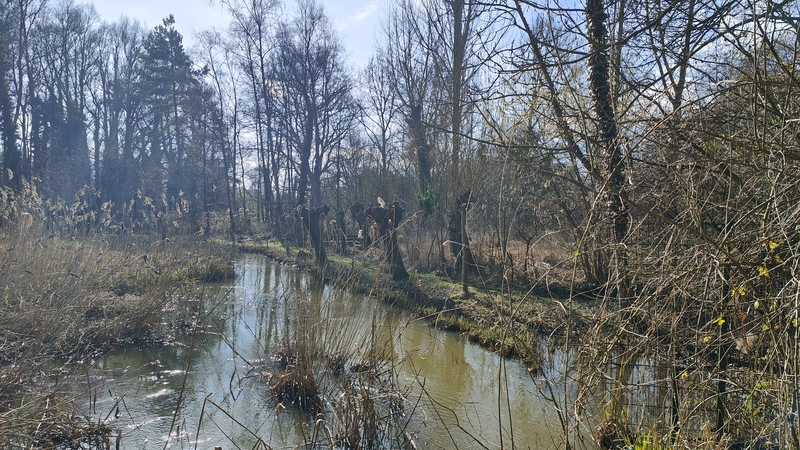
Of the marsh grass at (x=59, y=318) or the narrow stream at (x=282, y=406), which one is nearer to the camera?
the marsh grass at (x=59, y=318)

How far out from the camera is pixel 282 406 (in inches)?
158

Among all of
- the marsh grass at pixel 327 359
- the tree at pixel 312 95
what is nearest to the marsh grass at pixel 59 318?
the marsh grass at pixel 327 359

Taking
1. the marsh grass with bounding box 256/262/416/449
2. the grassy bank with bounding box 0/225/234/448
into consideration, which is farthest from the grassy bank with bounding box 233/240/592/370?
the grassy bank with bounding box 0/225/234/448

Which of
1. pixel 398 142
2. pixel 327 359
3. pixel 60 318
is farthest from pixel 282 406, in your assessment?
pixel 398 142

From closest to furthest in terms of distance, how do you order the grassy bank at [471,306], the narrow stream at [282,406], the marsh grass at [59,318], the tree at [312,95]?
the marsh grass at [59,318] → the narrow stream at [282,406] → the grassy bank at [471,306] → the tree at [312,95]

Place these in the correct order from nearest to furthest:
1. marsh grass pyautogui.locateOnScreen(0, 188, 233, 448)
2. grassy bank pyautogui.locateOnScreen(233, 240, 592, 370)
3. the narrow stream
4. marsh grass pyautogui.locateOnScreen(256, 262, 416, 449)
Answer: marsh grass pyautogui.locateOnScreen(0, 188, 233, 448), the narrow stream, marsh grass pyautogui.locateOnScreen(256, 262, 416, 449), grassy bank pyautogui.locateOnScreen(233, 240, 592, 370)

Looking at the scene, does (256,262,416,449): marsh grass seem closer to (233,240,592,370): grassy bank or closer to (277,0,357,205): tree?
(233,240,592,370): grassy bank

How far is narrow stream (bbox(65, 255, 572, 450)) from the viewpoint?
4336 mm

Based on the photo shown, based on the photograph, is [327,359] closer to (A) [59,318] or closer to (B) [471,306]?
(A) [59,318]

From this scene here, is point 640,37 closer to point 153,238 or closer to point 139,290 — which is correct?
point 139,290

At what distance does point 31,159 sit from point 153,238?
13.7 m

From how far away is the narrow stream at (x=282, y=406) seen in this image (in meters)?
4.34

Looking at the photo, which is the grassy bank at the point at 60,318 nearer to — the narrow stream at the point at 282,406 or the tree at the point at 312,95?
the narrow stream at the point at 282,406

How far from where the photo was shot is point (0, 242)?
7.38 metres
